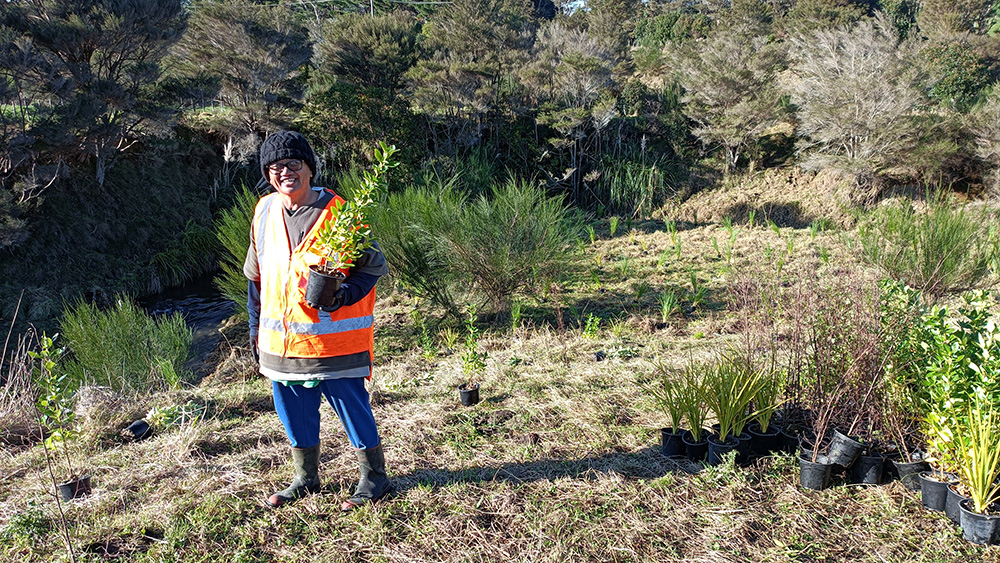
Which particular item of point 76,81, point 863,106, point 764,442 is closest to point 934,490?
point 764,442

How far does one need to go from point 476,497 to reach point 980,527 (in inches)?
74.0

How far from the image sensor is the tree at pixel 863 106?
10641 mm

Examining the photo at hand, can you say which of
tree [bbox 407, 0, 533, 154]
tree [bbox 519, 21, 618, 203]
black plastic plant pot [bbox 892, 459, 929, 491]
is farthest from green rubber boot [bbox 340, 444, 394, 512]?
tree [bbox 407, 0, 533, 154]

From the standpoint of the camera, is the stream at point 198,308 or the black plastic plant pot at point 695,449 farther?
the stream at point 198,308

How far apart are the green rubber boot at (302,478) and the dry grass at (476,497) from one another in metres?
0.06

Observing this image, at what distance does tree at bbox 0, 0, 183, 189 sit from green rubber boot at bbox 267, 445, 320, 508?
28.3ft

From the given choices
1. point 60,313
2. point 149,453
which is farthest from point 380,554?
point 60,313

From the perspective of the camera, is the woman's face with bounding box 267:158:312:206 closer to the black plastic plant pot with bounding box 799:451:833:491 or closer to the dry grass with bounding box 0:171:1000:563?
the dry grass with bounding box 0:171:1000:563

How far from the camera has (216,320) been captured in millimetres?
8320

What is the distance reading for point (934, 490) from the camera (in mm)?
2404

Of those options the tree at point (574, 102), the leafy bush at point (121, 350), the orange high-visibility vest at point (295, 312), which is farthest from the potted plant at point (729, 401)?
the tree at point (574, 102)

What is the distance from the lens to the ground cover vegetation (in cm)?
245

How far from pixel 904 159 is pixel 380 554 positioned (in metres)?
11.9

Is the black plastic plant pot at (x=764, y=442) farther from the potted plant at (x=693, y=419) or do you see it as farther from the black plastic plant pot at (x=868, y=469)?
the black plastic plant pot at (x=868, y=469)
